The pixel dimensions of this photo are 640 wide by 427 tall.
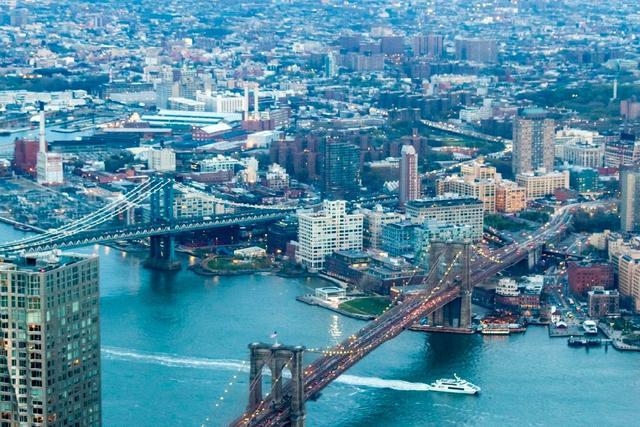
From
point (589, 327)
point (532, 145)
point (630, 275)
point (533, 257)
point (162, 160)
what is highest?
point (532, 145)

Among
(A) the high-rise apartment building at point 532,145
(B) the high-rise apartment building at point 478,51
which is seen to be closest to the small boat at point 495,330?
(A) the high-rise apartment building at point 532,145

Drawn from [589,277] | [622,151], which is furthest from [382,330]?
[622,151]

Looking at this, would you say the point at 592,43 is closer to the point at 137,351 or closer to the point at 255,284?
the point at 255,284

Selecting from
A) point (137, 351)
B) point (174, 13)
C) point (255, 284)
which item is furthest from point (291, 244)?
point (174, 13)

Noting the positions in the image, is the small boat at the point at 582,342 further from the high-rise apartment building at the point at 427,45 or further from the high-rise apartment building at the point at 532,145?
the high-rise apartment building at the point at 427,45

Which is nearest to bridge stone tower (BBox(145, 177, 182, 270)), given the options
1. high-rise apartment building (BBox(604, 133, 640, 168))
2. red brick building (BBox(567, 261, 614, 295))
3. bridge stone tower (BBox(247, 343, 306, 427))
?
red brick building (BBox(567, 261, 614, 295))

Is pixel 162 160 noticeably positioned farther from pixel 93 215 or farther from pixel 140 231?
pixel 140 231

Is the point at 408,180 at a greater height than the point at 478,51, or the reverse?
the point at 478,51
